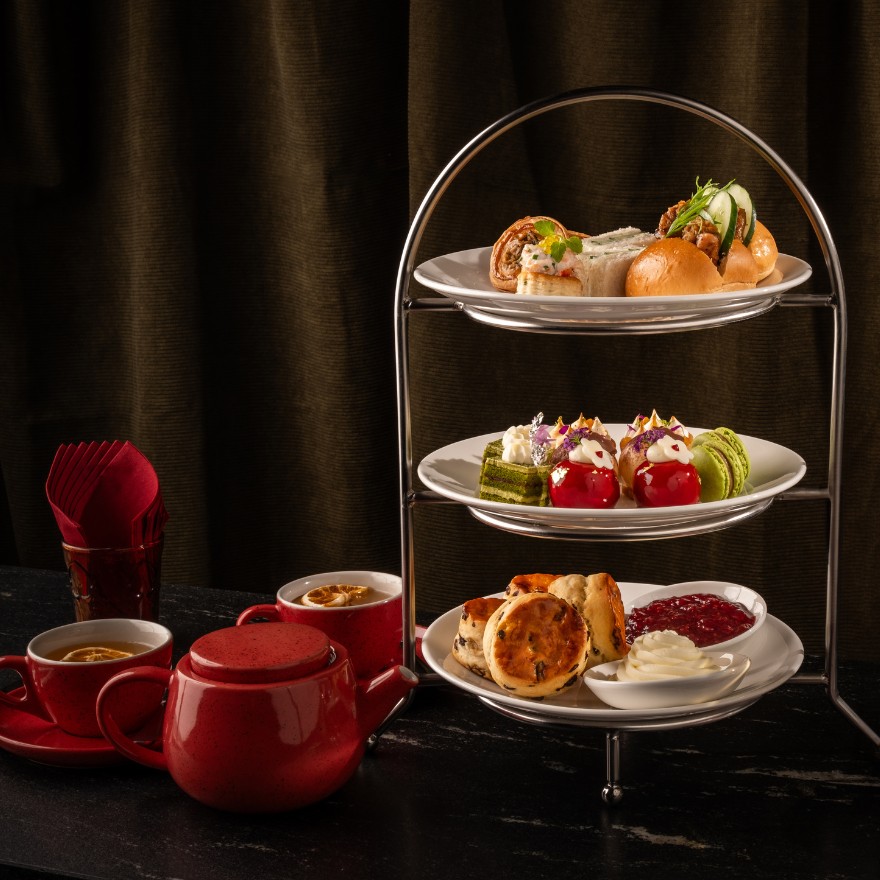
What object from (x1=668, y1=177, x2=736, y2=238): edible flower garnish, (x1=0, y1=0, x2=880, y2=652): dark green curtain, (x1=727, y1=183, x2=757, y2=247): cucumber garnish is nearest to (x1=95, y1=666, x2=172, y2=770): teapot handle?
(x1=668, y1=177, x2=736, y2=238): edible flower garnish

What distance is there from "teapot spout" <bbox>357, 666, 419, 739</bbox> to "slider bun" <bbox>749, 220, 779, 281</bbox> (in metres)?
0.46

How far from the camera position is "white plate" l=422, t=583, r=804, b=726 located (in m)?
0.87

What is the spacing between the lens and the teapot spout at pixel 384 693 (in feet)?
3.12

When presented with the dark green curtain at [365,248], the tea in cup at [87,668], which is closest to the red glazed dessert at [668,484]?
the tea in cup at [87,668]

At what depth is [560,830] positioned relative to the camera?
87 cm

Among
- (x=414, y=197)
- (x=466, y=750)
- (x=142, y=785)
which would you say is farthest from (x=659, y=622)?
(x=414, y=197)

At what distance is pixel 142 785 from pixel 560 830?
353mm

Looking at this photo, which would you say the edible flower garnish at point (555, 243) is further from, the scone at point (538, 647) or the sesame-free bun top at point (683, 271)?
the scone at point (538, 647)

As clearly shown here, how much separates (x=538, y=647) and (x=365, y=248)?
1.11 metres

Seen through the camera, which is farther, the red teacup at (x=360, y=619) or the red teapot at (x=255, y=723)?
the red teacup at (x=360, y=619)

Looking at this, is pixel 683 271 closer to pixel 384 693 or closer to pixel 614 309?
pixel 614 309

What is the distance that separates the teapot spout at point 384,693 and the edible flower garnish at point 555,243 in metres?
0.37

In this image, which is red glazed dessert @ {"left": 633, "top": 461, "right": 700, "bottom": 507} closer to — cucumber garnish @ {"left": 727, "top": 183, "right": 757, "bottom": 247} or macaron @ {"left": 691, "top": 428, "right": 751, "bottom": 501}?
macaron @ {"left": 691, "top": 428, "right": 751, "bottom": 501}

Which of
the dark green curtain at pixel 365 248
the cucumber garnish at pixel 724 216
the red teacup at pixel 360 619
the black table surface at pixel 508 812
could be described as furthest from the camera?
the dark green curtain at pixel 365 248
